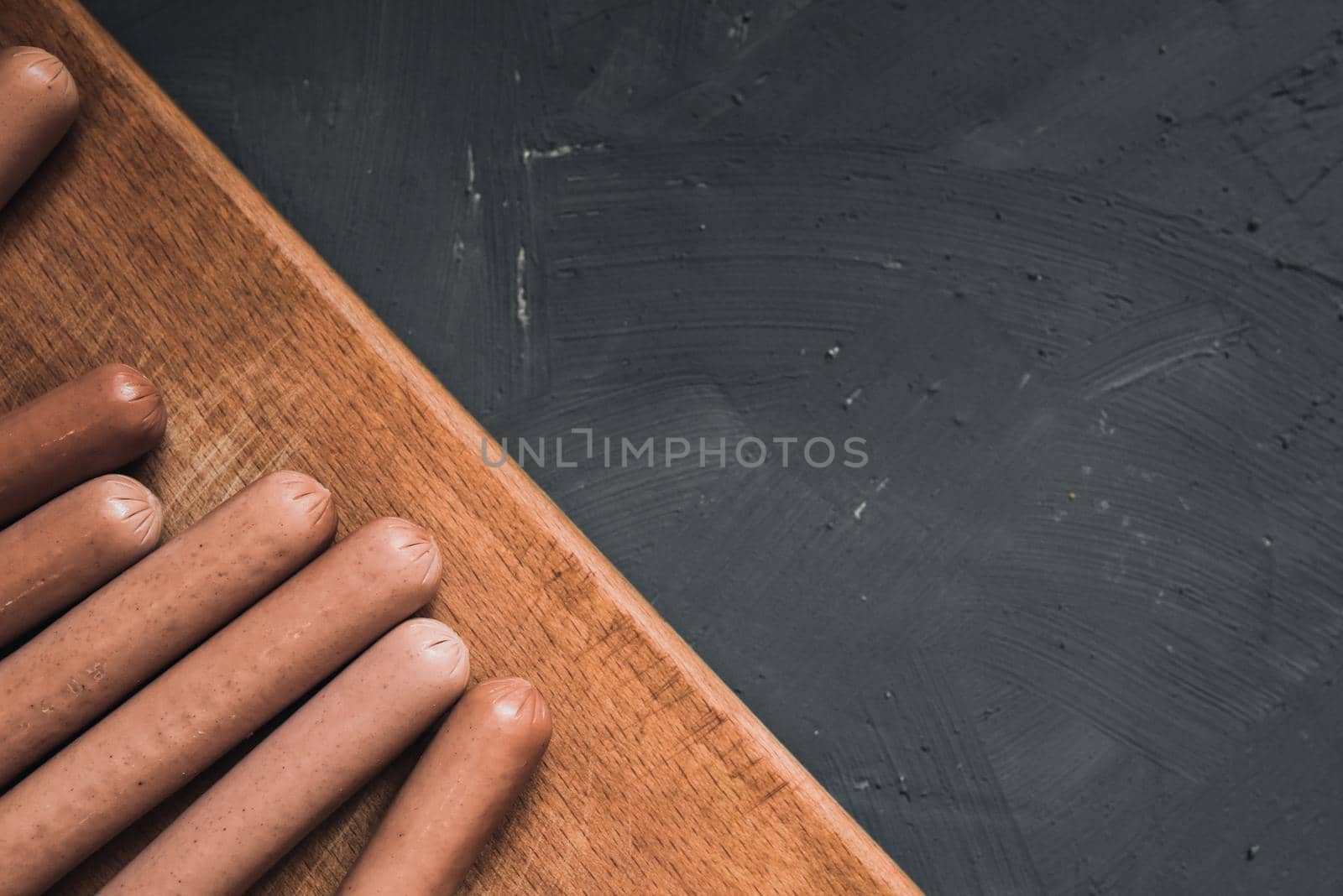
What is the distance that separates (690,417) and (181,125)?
3.26 feet

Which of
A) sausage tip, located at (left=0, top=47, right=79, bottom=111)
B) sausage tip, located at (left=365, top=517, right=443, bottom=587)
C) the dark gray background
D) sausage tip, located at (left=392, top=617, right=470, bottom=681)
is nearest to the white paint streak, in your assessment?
the dark gray background

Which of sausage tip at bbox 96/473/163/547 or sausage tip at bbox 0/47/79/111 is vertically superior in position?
sausage tip at bbox 0/47/79/111

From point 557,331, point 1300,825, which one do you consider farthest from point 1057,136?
point 1300,825

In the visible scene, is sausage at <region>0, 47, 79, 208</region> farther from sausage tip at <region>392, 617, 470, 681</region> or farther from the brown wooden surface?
sausage tip at <region>392, 617, 470, 681</region>

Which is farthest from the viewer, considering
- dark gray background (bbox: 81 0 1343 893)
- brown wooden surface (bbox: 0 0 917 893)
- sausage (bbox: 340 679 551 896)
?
dark gray background (bbox: 81 0 1343 893)

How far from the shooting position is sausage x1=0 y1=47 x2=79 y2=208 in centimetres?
132

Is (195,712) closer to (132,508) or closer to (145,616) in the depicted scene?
(145,616)

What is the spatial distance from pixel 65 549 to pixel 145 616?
161 mm

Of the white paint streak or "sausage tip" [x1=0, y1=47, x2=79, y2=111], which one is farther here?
the white paint streak

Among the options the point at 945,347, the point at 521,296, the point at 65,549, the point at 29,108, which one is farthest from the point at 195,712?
the point at 945,347

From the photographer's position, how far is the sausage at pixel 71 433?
1.25 metres

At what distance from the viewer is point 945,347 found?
61.4 inches

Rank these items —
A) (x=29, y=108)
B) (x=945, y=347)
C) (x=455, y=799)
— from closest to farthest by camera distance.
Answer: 1. (x=455, y=799)
2. (x=29, y=108)
3. (x=945, y=347)

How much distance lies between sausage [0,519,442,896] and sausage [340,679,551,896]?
21cm
